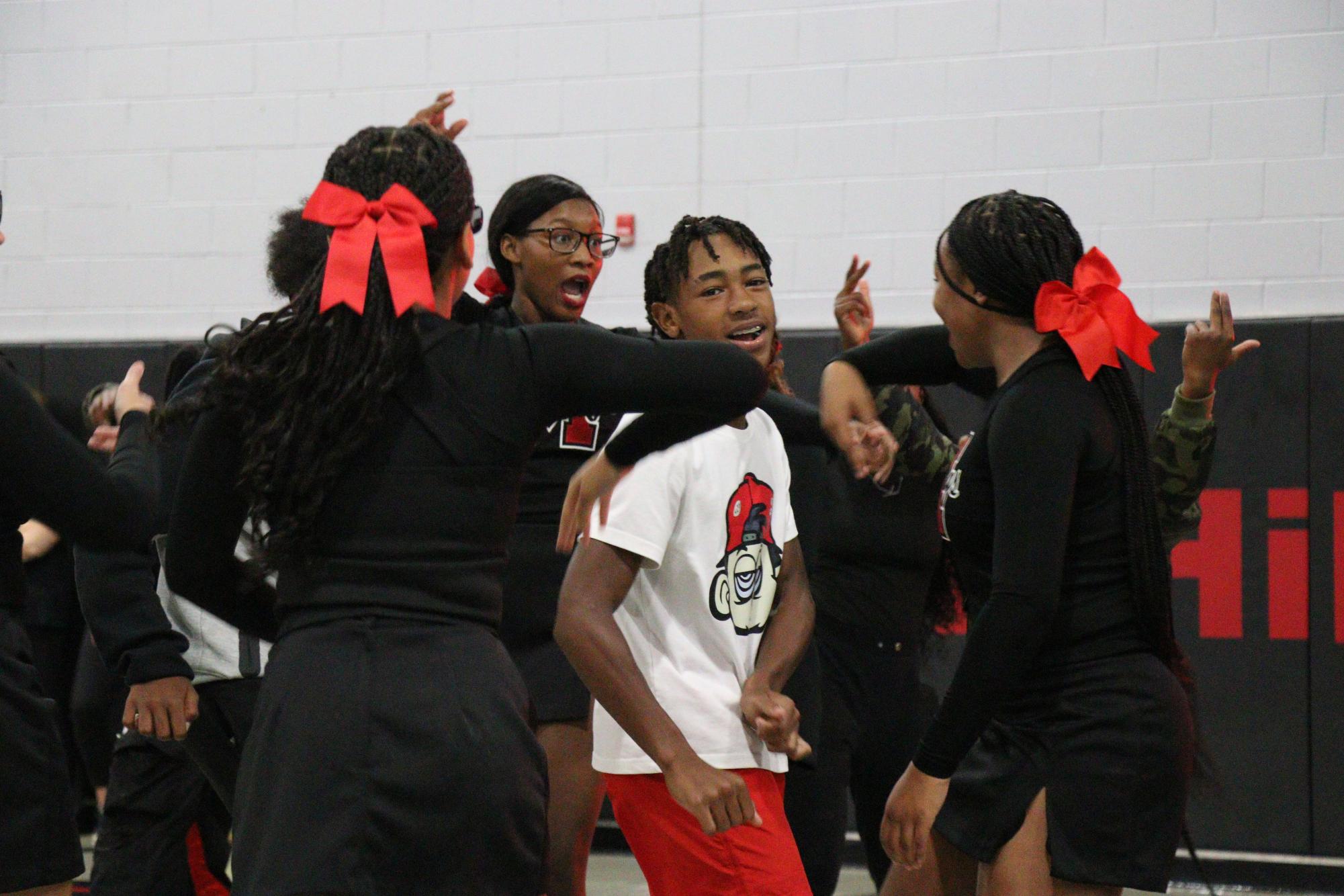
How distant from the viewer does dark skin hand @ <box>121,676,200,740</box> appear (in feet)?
8.38

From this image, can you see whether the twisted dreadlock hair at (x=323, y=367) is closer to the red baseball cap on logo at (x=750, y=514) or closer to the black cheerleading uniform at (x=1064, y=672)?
the red baseball cap on logo at (x=750, y=514)

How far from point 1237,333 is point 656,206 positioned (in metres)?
2.25

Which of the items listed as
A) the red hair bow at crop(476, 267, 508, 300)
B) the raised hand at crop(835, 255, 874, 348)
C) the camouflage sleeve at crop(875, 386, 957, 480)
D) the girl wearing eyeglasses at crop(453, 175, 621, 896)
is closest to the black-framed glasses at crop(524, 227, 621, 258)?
the girl wearing eyeglasses at crop(453, 175, 621, 896)

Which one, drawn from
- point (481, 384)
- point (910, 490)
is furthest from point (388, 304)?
point (910, 490)

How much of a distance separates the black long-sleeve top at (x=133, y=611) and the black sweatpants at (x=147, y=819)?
2.12 feet

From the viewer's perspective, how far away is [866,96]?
5.61 m

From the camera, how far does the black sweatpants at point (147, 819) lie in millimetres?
3201

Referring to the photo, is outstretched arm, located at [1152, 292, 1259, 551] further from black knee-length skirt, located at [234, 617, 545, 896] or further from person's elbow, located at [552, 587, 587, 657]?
black knee-length skirt, located at [234, 617, 545, 896]

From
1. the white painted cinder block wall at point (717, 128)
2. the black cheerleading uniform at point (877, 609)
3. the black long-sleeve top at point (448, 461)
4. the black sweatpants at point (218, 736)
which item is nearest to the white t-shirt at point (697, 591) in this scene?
the black long-sleeve top at point (448, 461)

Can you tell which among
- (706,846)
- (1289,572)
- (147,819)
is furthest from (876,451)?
(1289,572)

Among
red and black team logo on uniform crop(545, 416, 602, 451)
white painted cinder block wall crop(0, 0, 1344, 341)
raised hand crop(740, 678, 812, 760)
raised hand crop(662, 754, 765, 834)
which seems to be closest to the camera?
raised hand crop(662, 754, 765, 834)

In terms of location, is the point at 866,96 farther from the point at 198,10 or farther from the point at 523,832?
the point at 523,832

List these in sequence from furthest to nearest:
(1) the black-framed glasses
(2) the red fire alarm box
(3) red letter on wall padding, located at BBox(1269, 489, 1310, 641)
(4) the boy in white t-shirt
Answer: (2) the red fire alarm box
(3) red letter on wall padding, located at BBox(1269, 489, 1310, 641)
(1) the black-framed glasses
(4) the boy in white t-shirt

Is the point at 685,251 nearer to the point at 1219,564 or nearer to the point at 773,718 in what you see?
the point at 773,718
